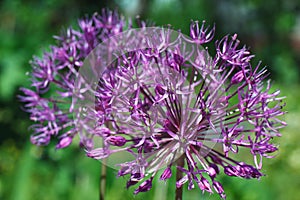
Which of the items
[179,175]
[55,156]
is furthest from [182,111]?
[55,156]

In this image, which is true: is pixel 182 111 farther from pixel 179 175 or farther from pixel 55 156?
pixel 55 156

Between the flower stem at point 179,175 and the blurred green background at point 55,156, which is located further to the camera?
the blurred green background at point 55,156

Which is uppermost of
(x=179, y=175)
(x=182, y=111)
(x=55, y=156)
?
(x=55, y=156)

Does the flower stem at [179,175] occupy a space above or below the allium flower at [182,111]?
below

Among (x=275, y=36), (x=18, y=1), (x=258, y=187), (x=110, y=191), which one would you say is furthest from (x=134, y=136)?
(x=275, y=36)

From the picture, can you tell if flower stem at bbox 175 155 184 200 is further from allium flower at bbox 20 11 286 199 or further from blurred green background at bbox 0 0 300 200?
blurred green background at bbox 0 0 300 200

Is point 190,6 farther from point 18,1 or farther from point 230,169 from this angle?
point 230,169

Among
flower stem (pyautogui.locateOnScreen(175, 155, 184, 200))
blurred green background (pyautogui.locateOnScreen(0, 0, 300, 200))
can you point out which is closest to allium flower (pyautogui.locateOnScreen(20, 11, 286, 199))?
flower stem (pyautogui.locateOnScreen(175, 155, 184, 200))

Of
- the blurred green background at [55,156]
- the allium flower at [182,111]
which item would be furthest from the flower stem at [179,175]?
the blurred green background at [55,156]

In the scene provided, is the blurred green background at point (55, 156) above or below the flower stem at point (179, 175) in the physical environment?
above

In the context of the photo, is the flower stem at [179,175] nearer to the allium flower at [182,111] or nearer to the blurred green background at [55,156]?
the allium flower at [182,111]

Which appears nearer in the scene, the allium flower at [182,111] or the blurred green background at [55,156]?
the allium flower at [182,111]
